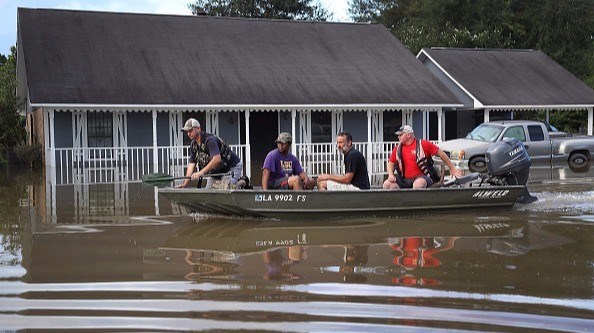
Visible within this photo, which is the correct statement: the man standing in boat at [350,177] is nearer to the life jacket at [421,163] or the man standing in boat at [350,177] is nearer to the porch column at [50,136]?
the life jacket at [421,163]

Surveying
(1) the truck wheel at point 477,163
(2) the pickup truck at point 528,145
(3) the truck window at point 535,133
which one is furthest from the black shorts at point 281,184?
(3) the truck window at point 535,133

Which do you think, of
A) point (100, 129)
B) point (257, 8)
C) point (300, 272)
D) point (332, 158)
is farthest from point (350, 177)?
point (257, 8)

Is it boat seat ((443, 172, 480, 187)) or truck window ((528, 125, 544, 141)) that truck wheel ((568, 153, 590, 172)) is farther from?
boat seat ((443, 172, 480, 187))

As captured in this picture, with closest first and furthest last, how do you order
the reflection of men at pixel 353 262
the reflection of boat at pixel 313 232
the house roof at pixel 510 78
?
the reflection of men at pixel 353 262 → the reflection of boat at pixel 313 232 → the house roof at pixel 510 78

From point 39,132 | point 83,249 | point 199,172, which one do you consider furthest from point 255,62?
point 83,249

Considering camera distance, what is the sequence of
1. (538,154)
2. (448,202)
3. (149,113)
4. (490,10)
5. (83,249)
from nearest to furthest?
(83,249)
(448,202)
(538,154)
(149,113)
(490,10)

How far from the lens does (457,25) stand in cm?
5050

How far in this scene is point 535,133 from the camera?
2480 cm

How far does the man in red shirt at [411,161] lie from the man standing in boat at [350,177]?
1.74 ft

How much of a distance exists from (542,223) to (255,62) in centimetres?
1828

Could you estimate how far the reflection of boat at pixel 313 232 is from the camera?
35.6ft

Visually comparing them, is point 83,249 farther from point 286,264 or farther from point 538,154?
point 538,154

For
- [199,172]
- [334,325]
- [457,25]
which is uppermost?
[457,25]

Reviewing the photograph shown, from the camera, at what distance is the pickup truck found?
23219mm
